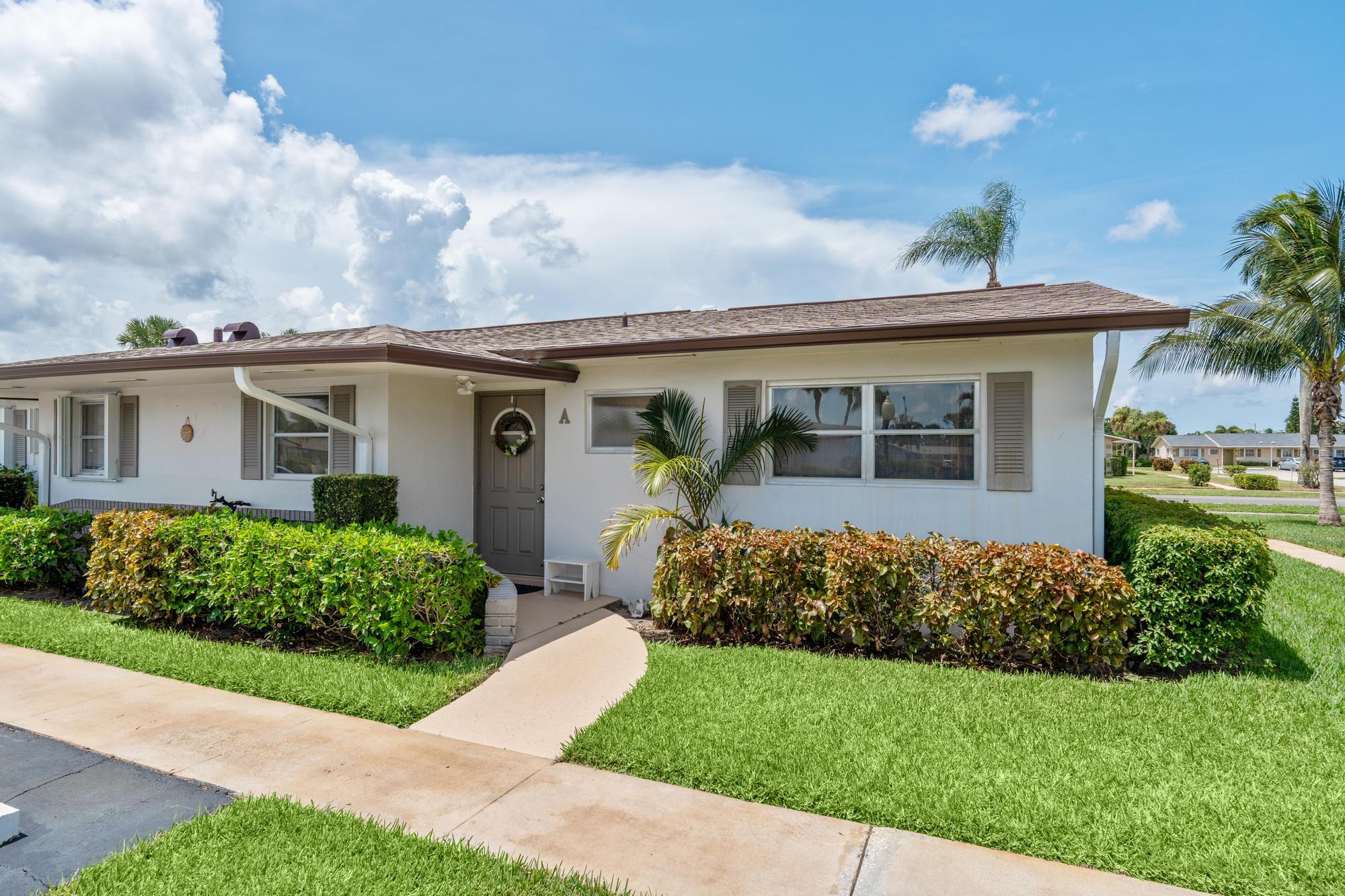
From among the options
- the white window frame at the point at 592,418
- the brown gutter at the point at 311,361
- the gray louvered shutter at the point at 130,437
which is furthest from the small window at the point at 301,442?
the white window frame at the point at 592,418

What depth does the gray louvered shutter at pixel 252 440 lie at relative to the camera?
883cm

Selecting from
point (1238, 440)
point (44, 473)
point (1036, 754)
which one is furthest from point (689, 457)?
point (1238, 440)

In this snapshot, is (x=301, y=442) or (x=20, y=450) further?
(x=20, y=450)

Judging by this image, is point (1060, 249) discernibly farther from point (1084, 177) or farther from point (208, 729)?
point (208, 729)

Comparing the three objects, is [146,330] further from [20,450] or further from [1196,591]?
[1196,591]

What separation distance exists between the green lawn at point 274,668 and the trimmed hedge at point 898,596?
1.97 meters

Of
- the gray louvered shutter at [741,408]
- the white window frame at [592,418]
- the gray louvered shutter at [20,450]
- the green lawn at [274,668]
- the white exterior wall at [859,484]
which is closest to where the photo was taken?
the green lawn at [274,668]

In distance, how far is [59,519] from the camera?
26.1 ft

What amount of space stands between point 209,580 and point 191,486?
4139mm

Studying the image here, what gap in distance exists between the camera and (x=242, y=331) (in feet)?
38.7

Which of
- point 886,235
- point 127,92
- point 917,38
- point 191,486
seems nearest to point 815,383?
point 917,38

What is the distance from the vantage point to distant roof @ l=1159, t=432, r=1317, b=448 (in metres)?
74.6

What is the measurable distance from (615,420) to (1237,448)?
304ft

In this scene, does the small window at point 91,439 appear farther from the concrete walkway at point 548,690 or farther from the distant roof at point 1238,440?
the distant roof at point 1238,440
